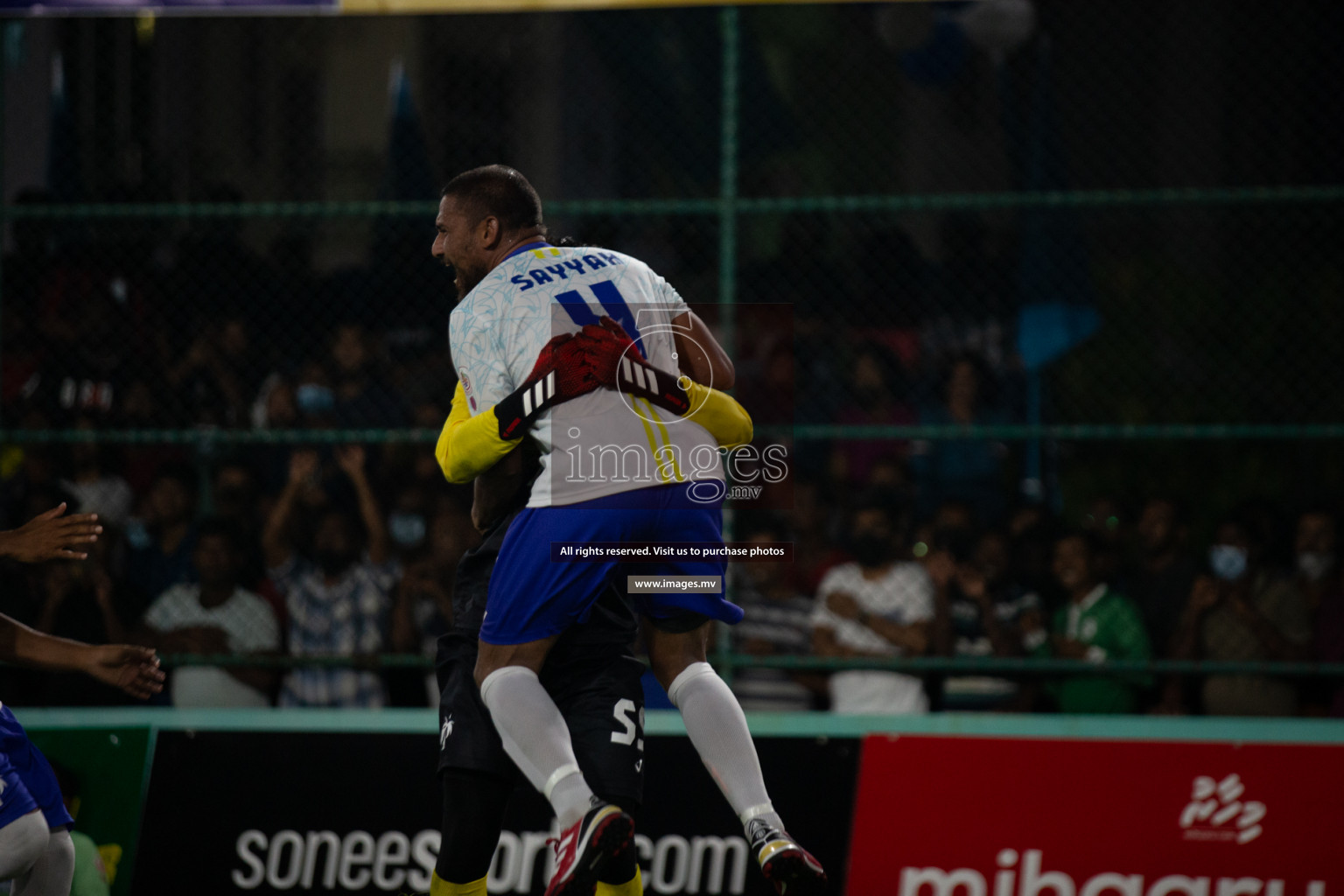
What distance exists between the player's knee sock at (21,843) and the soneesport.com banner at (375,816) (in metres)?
1.09

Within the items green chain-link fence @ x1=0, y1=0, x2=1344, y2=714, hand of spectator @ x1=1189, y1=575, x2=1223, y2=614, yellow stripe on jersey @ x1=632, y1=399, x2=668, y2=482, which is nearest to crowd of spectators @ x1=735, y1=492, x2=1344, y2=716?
hand of spectator @ x1=1189, y1=575, x2=1223, y2=614

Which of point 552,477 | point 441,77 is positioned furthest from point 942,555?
point 441,77

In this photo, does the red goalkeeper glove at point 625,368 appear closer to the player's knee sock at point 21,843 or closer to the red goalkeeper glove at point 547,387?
the red goalkeeper glove at point 547,387

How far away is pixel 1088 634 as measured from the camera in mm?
5477

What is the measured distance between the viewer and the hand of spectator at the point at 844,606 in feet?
17.9

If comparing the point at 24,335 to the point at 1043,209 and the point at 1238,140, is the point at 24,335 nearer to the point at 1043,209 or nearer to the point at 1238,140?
the point at 1043,209

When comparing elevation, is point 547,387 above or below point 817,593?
below

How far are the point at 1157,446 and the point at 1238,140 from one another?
11.6 ft

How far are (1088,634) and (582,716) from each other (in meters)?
2.78

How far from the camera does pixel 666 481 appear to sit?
333 cm

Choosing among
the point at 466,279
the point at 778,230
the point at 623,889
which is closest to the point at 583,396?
the point at 466,279

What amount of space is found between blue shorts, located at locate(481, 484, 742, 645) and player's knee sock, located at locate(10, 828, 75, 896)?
143cm

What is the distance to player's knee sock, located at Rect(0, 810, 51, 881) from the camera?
344 cm

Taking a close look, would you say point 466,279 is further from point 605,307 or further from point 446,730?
point 446,730
